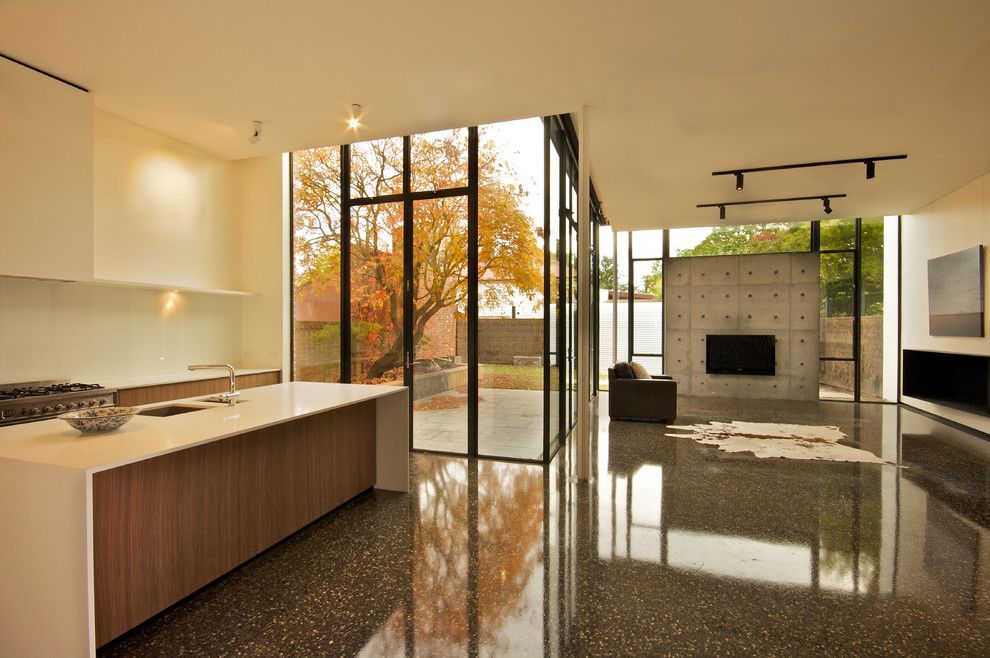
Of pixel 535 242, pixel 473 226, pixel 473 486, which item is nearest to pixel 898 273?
pixel 535 242

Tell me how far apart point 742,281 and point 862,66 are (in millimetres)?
6306

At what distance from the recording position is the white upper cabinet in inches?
125

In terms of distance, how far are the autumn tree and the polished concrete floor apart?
179 centimetres

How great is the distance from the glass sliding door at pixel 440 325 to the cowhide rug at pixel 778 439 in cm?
269

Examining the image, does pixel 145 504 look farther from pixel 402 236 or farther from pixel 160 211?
pixel 160 211

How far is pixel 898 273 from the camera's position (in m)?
7.96

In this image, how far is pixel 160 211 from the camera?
4645mm

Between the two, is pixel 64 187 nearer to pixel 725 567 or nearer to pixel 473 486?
pixel 473 486

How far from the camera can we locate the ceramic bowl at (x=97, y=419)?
80.3 inches

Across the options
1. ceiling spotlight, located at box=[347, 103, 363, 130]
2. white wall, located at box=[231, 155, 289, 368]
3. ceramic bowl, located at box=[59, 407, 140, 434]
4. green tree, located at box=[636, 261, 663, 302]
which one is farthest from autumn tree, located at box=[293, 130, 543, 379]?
green tree, located at box=[636, 261, 663, 302]

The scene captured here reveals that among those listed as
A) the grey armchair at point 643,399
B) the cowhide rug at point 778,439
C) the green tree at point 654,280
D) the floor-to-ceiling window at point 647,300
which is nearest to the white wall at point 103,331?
the grey armchair at point 643,399

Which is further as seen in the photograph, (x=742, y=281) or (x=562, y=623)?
(x=742, y=281)

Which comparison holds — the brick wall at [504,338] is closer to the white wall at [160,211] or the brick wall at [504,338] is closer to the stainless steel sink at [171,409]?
the stainless steel sink at [171,409]

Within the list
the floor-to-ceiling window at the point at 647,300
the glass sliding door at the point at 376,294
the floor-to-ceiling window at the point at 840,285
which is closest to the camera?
the glass sliding door at the point at 376,294
